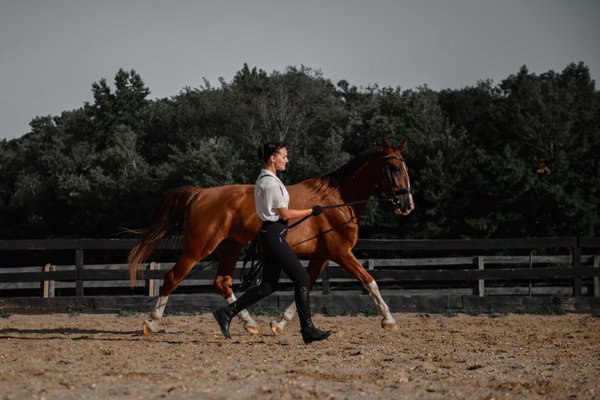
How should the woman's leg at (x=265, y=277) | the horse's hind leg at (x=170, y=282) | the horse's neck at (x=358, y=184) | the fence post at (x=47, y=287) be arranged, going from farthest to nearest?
1. the fence post at (x=47, y=287)
2. the horse's neck at (x=358, y=184)
3. the horse's hind leg at (x=170, y=282)
4. the woman's leg at (x=265, y=277)

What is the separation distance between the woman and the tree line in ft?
66.8

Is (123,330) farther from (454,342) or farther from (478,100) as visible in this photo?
(478,100)

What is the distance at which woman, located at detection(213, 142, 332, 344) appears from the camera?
627 centimetres

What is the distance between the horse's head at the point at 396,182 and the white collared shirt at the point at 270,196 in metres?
1.99

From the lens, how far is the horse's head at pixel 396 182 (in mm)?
7863

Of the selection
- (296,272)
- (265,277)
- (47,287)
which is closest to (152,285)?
(47,287)

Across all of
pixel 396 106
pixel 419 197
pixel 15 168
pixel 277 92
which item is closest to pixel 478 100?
pixel 396 106

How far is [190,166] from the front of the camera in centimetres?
3269

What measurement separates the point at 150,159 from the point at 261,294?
1541 inches

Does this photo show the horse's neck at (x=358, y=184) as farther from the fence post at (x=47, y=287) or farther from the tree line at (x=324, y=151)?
the tree line at (x=324, y=151)

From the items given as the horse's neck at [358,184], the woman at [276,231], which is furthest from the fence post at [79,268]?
the woman at [276,231]

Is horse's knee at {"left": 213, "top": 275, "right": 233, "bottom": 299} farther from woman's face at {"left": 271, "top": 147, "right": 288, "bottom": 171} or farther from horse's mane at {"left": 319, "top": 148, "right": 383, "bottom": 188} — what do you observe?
woman's face at {"left": 271, "top": 147, "right": 288, "bottom": 171}

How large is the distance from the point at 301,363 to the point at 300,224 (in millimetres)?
2356

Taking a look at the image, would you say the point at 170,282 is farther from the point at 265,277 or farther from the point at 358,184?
the point at 358,184
